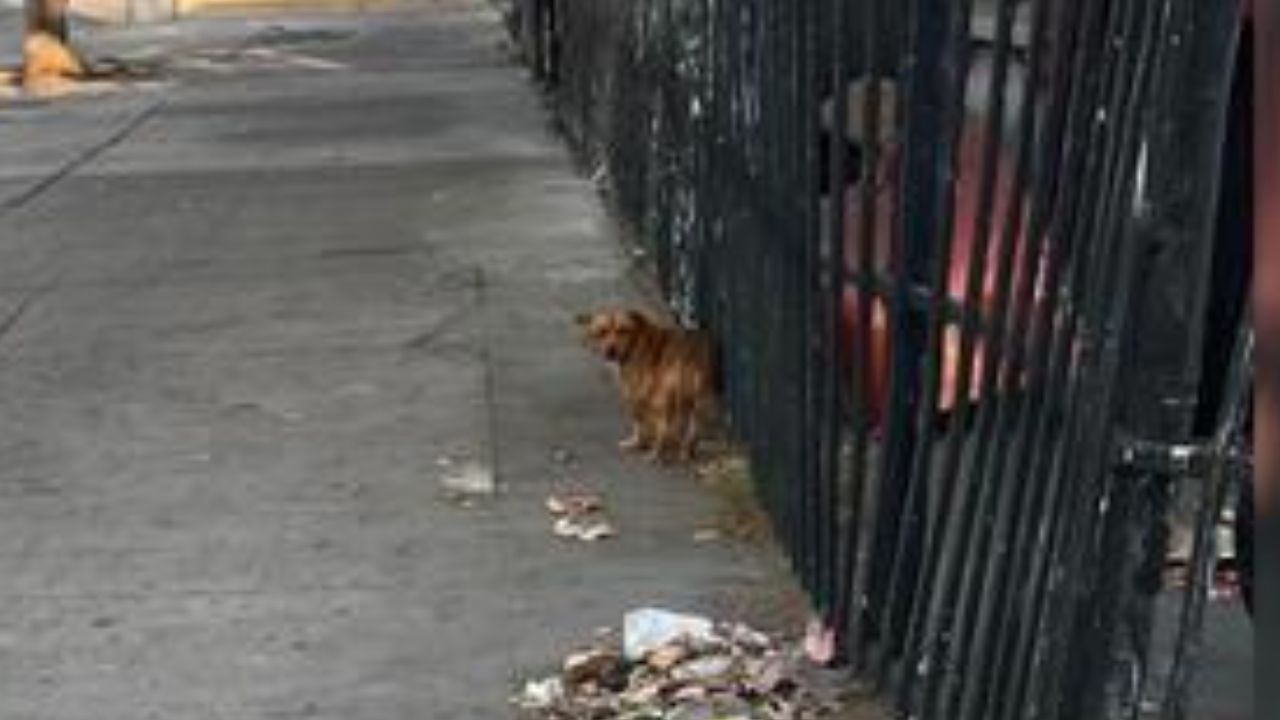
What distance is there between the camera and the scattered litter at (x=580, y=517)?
6.55 m

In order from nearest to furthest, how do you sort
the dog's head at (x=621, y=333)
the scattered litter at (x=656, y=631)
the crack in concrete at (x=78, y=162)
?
the scattered litter at (x=656, y=631), the dog's head at (x=621, y=333), the crack in concrete at (x=78, y=162)

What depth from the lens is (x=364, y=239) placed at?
482 inches

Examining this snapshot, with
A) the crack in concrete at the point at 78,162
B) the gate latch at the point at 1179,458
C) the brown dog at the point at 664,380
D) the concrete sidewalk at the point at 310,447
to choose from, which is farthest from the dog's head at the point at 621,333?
the crack in concrete at the point at 78,162

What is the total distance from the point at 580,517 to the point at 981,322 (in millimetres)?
2683

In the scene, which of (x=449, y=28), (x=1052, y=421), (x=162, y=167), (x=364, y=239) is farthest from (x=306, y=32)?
(x=1052, y=421)

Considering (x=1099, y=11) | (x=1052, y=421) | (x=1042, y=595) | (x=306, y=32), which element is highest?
(x=1099, y=11)

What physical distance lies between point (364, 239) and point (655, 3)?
3905mm

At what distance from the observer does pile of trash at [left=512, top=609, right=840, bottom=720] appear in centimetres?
505

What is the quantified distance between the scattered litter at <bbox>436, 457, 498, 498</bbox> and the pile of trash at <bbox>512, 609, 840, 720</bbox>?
58.4 inches

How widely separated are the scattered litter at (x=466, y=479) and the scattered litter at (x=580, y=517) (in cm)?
24

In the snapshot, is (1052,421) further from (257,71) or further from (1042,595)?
(257,71)

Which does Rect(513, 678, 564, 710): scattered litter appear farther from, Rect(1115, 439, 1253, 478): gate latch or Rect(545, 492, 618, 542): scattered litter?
Rect(1115, 439, 1253, 478): gate latch

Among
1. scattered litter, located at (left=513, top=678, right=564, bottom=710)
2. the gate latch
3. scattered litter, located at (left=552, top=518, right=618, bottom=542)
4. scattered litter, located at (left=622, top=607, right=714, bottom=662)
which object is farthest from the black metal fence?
scattered litter, located at (left=513, top=678, right=564, bottom=710)

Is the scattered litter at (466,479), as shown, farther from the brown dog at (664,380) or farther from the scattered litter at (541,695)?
the scattered litter at (541,695)
